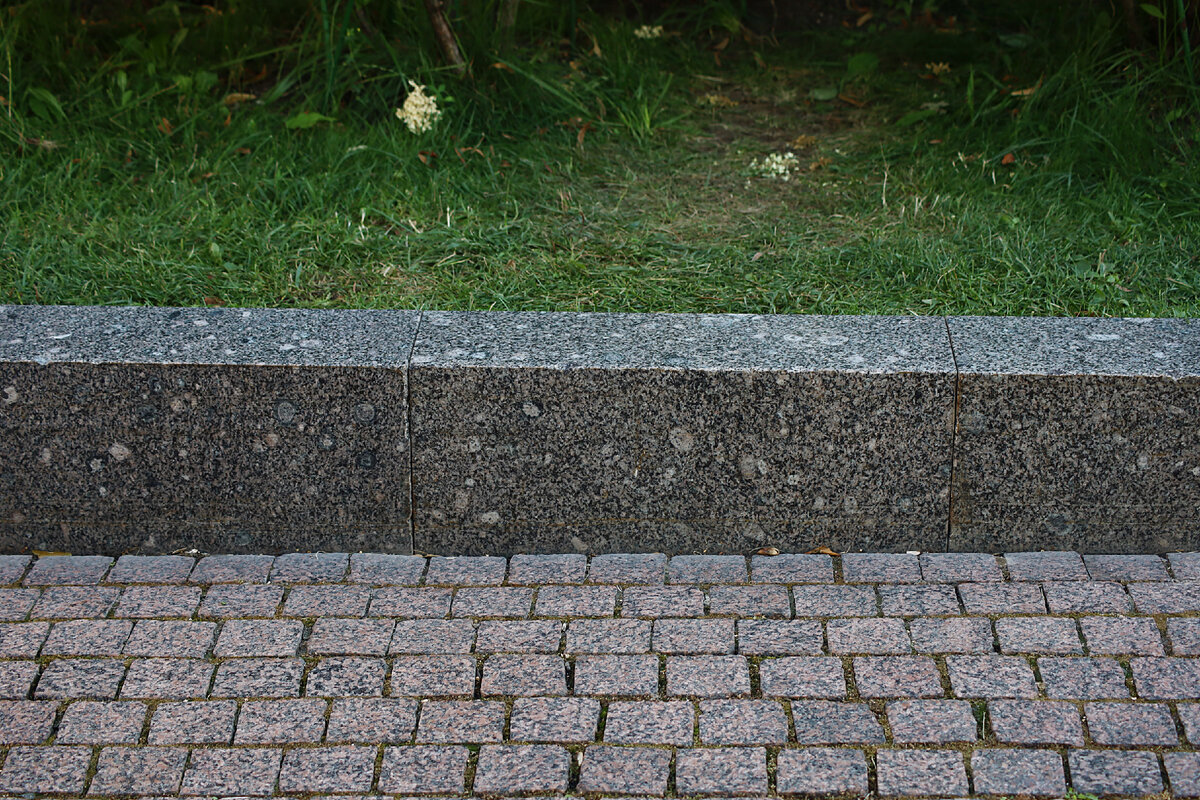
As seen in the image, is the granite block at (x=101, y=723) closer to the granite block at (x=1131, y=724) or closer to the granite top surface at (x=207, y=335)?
the granite top surface at (x=207, y=335)

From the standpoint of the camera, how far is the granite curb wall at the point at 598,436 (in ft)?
9.48

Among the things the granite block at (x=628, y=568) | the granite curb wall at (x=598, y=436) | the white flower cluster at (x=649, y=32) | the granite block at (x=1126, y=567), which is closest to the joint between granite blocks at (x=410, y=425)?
the granite curb wall at (x=598, y=436)

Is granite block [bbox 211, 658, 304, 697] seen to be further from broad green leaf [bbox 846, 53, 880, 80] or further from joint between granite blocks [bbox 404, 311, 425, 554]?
broad green leaf [bbox 846, 53, 880, 80]

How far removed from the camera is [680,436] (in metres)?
2.94

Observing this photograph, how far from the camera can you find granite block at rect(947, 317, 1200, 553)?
2848mm

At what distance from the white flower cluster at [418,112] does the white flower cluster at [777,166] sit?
1208 millimetres

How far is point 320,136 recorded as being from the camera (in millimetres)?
4387

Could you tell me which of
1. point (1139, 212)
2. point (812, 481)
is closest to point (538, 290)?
point (812, 481)

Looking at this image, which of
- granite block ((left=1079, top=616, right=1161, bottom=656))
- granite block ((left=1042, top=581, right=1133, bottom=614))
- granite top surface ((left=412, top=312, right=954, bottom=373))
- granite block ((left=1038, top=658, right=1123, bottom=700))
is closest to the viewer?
granite block ((left=1038, top=658, right=1123, bottom=700))

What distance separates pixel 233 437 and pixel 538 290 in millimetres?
1060

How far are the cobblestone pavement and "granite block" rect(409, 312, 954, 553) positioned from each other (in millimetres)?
92

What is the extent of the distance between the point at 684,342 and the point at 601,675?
2.90 feet

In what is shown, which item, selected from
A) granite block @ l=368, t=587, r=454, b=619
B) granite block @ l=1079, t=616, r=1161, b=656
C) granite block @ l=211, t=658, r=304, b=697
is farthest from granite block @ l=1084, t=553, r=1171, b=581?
granite block @ l=211, t=658, r=304, b=697

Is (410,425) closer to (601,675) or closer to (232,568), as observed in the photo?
(232,568)
